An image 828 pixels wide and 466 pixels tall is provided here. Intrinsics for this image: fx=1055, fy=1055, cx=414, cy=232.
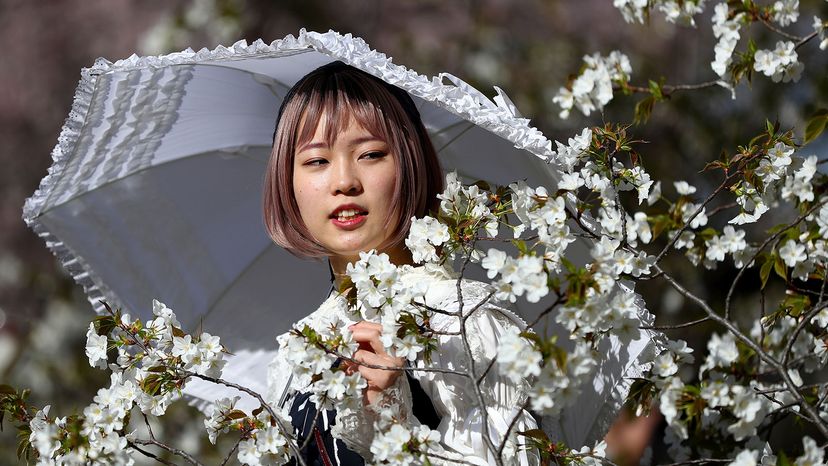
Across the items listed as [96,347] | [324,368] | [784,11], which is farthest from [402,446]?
[784,11]

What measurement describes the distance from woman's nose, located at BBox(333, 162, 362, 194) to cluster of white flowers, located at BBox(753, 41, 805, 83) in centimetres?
85

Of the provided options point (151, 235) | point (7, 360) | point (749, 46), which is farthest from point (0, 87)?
point (749, 46)

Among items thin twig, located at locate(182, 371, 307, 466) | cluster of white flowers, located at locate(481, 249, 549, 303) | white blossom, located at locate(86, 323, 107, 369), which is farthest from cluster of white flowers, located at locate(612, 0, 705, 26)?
white blossom, located at locate(86, 323, 107, 369)

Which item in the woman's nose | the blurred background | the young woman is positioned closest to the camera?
the young woman

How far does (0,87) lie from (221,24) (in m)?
2.49

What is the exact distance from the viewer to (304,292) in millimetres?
2807

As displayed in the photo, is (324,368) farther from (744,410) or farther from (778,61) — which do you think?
(778,61)

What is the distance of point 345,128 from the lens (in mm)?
2234

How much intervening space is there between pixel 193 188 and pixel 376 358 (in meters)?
1.03

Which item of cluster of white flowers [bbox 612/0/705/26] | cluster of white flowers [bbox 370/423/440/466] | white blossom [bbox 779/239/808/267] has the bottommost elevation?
cluster of white flowers [bbox 370/423/440/466]

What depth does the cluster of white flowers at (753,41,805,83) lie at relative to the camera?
1.74 m

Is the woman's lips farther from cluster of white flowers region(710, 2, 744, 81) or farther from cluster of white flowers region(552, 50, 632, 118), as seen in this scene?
cluster of white flowers region(710, 2, 744, 81)

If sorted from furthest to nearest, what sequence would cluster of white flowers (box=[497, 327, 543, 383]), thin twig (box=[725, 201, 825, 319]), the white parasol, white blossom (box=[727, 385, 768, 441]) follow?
the white parasol < thin twig (box=[725, 201, 825, 319]) < white blossom (box=[727, 385, 768, 441]) < cluster of white flowers (box=[497, 327, 543, 383])

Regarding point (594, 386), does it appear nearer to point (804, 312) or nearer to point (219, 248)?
point (804, 312)
